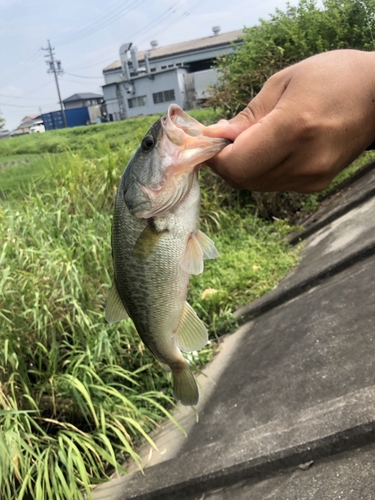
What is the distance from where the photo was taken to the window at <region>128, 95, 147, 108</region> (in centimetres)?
3903

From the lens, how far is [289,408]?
3201mm

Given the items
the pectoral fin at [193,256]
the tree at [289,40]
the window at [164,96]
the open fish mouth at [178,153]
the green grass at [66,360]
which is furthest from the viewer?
the window at [164,96]

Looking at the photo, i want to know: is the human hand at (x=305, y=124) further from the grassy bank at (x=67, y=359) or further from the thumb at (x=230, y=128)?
the grassy bank at (x=67, y=359)

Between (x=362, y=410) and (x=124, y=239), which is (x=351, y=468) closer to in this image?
(x=362, y=410)

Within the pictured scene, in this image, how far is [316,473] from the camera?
2602 mm

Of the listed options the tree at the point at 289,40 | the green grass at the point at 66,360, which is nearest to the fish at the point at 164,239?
the green grass at the point at 66,360

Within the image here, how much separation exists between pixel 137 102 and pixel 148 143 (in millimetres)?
40731

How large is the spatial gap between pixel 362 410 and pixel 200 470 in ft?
3.57

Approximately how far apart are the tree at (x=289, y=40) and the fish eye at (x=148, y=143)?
730 cm

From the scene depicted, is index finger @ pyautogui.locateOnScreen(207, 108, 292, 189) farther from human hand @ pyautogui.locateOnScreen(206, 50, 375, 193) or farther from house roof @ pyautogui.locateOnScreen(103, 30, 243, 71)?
house roof @ pyautogui.locateOnScreen(103, 30, 243, 71)

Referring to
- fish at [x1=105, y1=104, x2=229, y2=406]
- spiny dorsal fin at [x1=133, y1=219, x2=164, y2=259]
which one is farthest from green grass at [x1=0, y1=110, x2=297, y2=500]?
spiny dorsal fin at [x1=133, y1=219, x2=164, y2=259]

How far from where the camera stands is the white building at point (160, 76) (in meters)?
35.9

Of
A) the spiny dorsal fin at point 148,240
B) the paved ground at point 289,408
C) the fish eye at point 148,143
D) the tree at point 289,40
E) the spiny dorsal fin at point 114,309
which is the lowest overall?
the paved ground at point 289,408

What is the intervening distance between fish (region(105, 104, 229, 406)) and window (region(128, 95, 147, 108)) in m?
39.3
